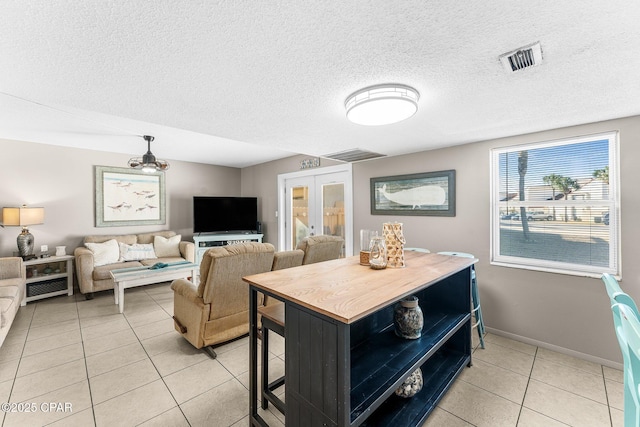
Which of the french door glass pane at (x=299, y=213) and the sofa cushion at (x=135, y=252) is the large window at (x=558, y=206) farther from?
the sofa cushion at (x=135, y=252)

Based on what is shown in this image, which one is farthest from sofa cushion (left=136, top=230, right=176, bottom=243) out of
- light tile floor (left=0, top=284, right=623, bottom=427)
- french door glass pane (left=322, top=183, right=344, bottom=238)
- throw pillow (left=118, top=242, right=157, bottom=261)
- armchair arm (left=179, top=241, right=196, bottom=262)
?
french door glass pane (left=322, top=183, right=344, bottom=238)

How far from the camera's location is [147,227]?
5.13 metres

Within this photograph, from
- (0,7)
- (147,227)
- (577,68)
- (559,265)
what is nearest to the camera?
(0,7)

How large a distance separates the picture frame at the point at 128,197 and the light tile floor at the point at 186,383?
2171 millimetres

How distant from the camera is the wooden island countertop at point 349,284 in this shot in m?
1.18

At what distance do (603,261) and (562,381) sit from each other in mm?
1121

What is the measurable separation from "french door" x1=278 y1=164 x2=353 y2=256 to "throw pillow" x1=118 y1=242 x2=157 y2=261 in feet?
7.58

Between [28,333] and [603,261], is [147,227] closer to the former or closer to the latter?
[28,333]

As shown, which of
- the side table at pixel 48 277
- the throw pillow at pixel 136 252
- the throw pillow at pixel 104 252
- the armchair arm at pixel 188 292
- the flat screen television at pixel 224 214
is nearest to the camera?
the armchair arm at pixel 188 292

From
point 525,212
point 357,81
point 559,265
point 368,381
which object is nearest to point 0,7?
point 357,81

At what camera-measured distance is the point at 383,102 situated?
1.64 m

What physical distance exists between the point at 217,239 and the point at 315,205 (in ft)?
7.14

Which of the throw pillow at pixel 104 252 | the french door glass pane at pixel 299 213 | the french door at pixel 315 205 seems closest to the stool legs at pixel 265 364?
the french door at pixel 315 205

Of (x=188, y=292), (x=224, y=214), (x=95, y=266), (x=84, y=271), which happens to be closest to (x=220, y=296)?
(x=188, y=292)
